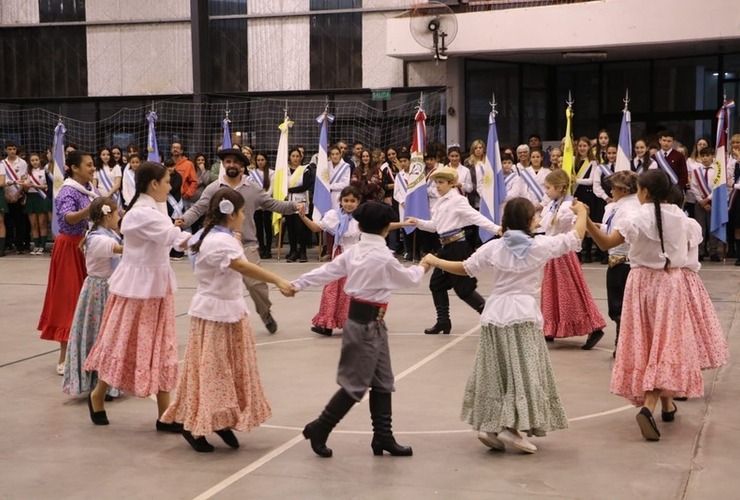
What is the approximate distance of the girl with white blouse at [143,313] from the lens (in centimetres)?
699

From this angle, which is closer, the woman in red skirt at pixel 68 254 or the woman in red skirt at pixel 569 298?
the woman in red skirt at pixel 68 254

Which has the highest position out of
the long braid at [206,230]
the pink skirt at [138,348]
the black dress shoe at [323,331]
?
the long braid at [206,230]

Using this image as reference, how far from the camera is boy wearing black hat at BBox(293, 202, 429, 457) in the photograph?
621 cm

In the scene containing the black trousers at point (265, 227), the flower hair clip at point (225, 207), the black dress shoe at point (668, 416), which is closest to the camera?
the flower hair clip at point (225, 207)

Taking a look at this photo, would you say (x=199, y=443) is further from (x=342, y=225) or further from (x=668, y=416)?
(x=342, y=225)

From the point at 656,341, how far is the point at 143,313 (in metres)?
3.33

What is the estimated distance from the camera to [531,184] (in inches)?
659

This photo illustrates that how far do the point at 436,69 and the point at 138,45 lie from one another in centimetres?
666

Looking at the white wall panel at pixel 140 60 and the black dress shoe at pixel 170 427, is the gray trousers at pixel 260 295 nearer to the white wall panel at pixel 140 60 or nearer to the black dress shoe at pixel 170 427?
the black dress shoe at pixel 170 427

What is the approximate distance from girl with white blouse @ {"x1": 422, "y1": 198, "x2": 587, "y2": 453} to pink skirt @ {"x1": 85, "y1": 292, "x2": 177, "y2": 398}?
188cm

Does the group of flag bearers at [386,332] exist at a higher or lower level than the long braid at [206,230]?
lower

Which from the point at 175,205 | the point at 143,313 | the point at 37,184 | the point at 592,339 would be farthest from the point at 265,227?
the point at 143,313

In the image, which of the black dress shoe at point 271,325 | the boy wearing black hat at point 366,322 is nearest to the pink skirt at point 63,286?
the black dress shoe at point 271,325

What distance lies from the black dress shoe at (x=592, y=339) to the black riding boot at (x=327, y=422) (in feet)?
13.5
